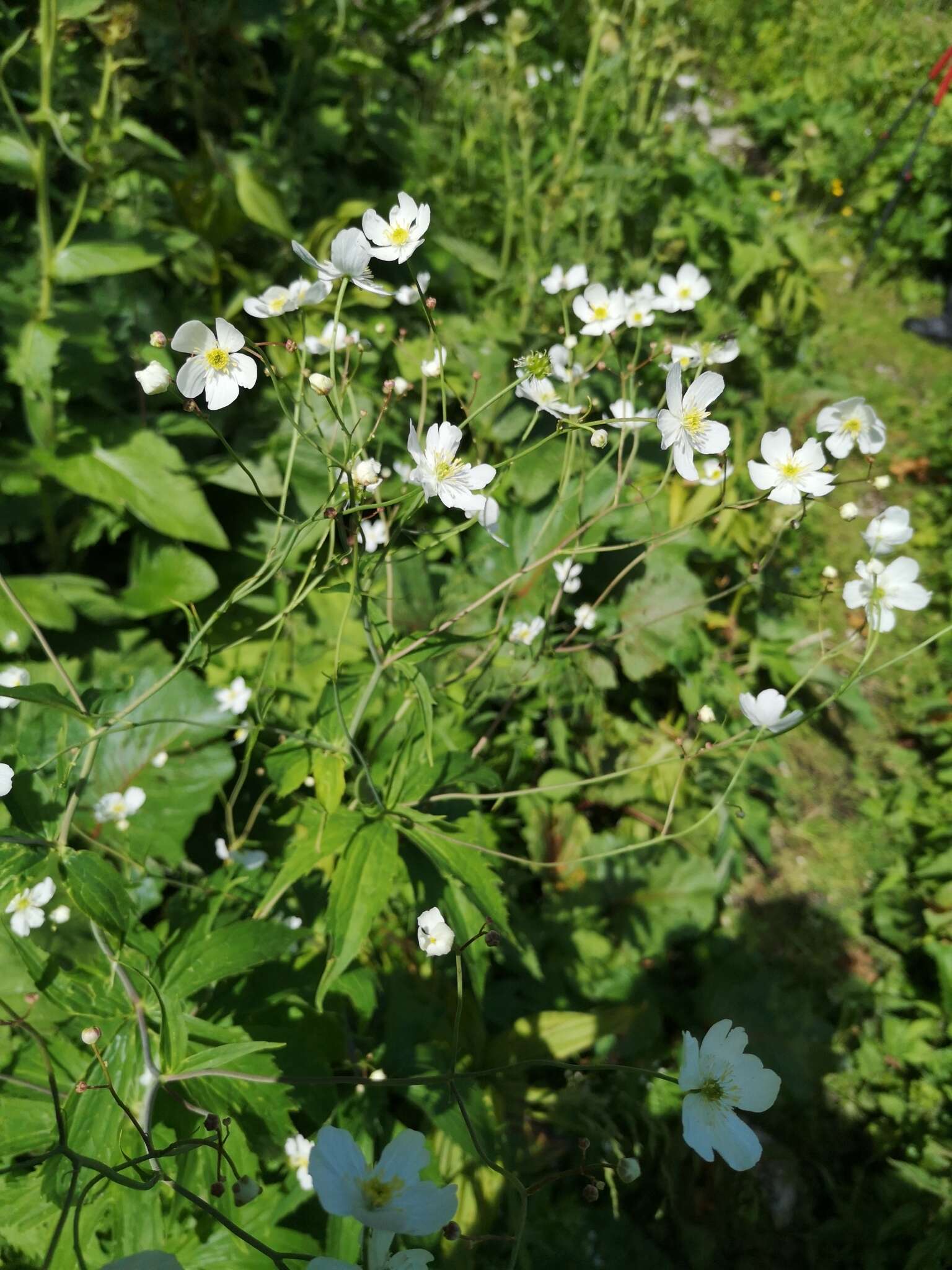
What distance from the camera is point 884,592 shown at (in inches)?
58.6

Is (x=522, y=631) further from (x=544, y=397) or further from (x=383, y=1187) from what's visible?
(x=383, y=1187)

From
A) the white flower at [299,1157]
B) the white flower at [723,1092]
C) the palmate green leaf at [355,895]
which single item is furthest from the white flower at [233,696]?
the white flower at [723,1092]

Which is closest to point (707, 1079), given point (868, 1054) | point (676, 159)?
point (868, 1054)

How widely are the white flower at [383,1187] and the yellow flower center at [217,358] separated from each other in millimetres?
952

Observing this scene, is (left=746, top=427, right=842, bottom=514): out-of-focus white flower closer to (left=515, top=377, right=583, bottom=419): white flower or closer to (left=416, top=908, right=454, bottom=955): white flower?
(left=515, top=377, right=583, bottom=419): white flower

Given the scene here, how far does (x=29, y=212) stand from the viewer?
288 centimetres

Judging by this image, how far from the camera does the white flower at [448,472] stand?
1077mm

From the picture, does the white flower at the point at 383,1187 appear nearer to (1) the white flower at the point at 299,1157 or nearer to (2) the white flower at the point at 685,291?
(1) the white flower at the point at 299,1157

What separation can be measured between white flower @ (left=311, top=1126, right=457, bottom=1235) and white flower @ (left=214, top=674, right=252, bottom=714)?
123cm

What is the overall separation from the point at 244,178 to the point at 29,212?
979 mm

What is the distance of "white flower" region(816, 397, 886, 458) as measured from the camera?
1376 millimetres

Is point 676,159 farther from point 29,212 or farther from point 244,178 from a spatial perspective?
point 29,212

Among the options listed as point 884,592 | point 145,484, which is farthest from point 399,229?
point 145,484

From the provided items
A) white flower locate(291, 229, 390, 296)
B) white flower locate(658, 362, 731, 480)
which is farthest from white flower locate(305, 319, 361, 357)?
white flower locate(658, 362, 731, 480)
